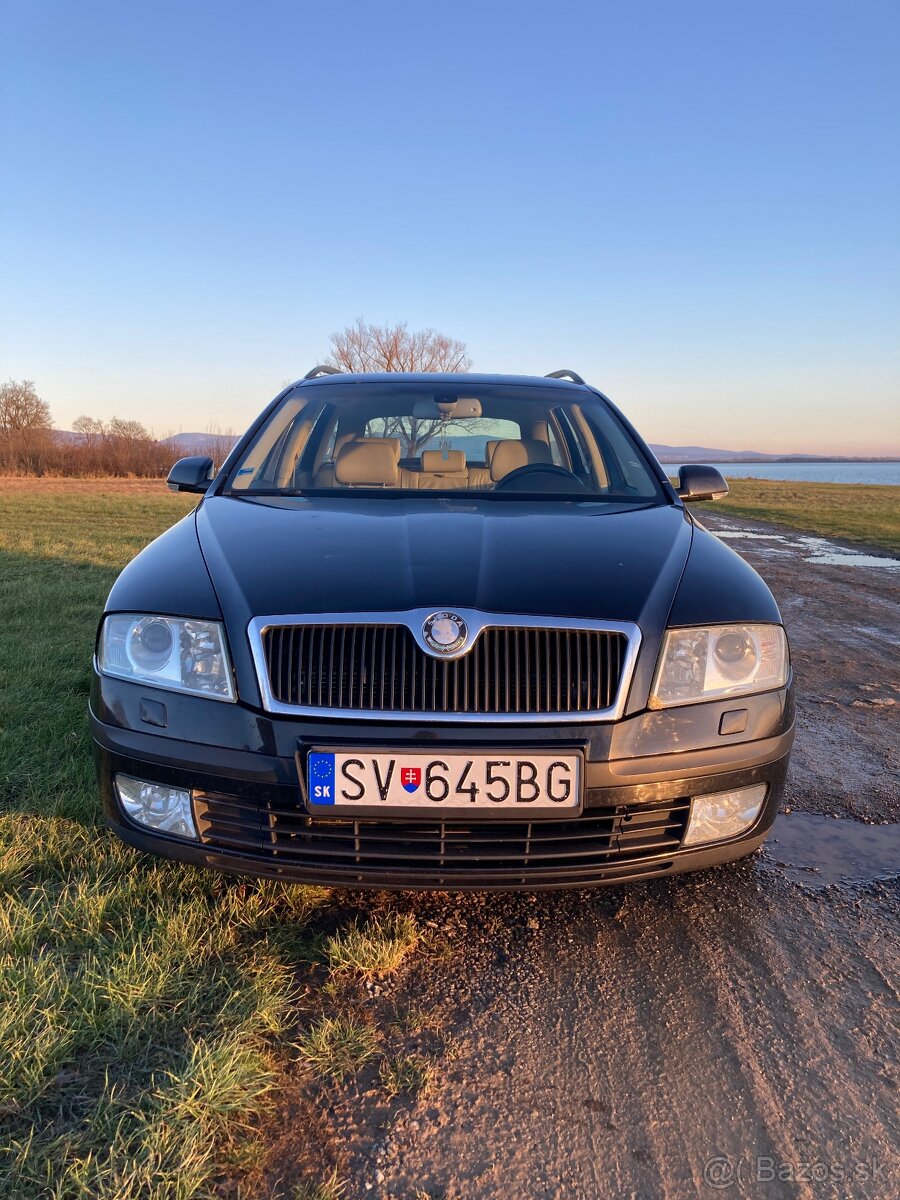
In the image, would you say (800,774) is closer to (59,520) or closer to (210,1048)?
(210,1048)

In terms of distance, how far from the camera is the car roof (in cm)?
371

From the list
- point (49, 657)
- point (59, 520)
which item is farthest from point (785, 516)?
point (49, 657)

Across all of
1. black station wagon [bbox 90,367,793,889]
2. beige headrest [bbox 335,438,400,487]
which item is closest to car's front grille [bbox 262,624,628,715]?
black station wagon [bbox 90,367,793,889]

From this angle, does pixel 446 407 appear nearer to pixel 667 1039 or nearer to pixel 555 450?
pixel 555 450

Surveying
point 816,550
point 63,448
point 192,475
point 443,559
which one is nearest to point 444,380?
point 192,475

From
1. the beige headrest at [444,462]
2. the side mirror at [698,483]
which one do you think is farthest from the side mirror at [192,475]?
the side mirror at [698,483]

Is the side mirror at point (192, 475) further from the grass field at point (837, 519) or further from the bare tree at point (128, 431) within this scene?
the bare tree at point (128, 431)

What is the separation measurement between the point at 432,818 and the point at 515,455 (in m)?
1.95

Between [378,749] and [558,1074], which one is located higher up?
[378,749]

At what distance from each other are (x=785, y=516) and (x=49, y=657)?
16.4m

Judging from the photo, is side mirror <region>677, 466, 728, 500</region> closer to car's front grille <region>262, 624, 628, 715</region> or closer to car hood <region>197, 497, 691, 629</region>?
car hood <region>197, 497, 691, 629</region>

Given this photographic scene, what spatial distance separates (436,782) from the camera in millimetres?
1757

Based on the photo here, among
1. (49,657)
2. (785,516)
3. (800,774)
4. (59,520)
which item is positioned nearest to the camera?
(800,774)

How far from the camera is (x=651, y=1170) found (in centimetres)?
136
